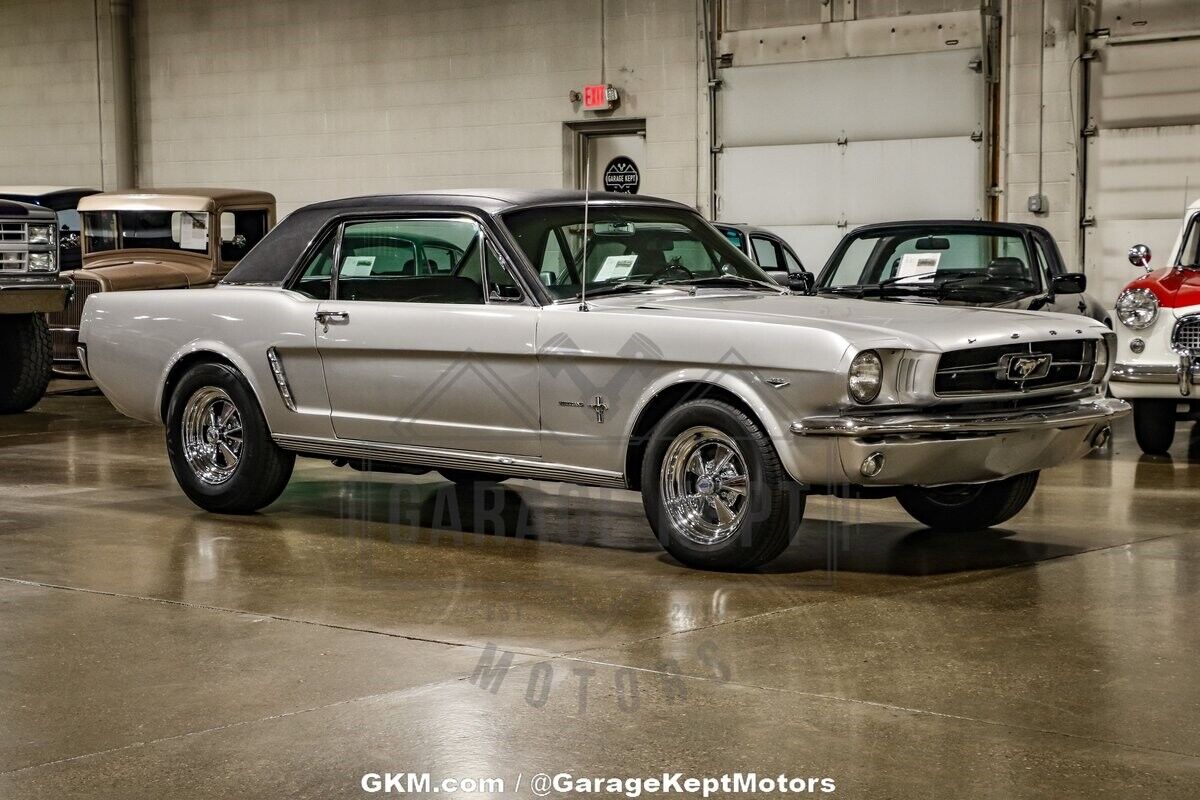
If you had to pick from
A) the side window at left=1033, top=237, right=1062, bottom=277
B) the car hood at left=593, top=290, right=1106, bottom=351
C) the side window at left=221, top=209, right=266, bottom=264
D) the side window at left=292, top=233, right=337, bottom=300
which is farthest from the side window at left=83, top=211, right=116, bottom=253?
the car hood at left=593, top=290, right=1106, bottom=351

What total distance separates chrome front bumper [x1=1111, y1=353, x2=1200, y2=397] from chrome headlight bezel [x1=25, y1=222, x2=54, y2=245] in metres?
8.26

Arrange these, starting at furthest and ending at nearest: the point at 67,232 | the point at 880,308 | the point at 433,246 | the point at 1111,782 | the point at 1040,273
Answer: the point at 67,232 → the point at 1040,273 → the point at 433,246 → the point at 880,308 → the point at 1111,782

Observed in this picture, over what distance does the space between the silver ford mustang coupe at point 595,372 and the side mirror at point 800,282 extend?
4.78 ft

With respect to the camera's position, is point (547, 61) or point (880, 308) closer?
point (880, 308)

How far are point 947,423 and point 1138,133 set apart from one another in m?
11.0

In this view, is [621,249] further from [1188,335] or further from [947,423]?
[1188,335]

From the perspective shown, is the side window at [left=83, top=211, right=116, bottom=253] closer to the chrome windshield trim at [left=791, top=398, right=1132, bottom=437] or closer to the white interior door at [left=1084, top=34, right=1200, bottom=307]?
the white interior door at [left=1084, top=34, right=1200, bottom=307]

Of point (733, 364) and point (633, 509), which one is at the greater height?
point (733, 364)

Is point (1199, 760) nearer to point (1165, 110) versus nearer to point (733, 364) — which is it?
point (733, 364)

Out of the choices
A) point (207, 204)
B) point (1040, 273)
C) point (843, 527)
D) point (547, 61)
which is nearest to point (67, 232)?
point (207, 204)

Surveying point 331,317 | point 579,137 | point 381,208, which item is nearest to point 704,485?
point 331,317

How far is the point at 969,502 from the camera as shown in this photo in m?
7.34

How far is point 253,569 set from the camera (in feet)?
21.5

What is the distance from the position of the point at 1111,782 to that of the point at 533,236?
3981mm
